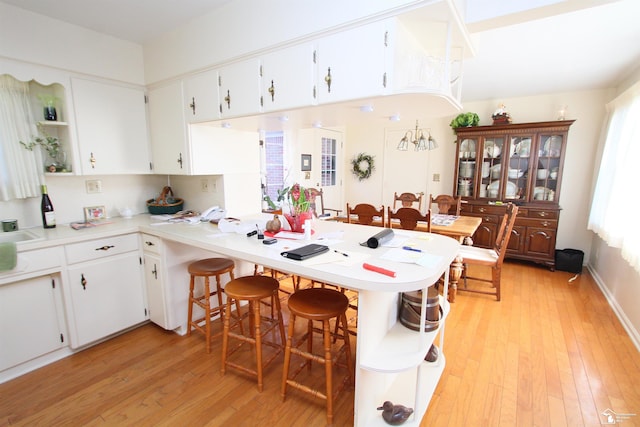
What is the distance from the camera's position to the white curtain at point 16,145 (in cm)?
207

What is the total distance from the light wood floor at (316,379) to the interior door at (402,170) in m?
3.06

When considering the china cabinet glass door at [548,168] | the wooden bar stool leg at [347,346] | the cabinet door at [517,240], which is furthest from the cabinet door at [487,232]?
the wooden bar stool leg at [347,346]

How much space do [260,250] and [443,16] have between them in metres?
1.53

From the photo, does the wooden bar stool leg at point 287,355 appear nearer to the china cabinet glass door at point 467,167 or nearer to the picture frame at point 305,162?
the picture frame at point 305,162

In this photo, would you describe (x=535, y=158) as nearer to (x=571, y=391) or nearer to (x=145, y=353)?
(x=571, y=391)

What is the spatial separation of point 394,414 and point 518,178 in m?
4.04

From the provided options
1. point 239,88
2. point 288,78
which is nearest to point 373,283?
point 288,78

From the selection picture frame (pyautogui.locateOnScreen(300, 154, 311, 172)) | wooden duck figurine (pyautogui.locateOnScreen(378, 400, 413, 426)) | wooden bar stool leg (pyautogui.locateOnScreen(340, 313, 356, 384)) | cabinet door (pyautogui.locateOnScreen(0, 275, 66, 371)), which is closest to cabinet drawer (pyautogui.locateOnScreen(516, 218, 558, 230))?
picture frame (pyautogui.locateOnScreen(300, 154, 311, 172))

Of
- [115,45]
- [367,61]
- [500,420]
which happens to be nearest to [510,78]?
[367,61]

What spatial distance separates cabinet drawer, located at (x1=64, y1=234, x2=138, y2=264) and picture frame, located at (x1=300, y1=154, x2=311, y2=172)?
9.13 ft

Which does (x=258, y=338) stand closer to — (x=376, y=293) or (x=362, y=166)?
(x=376, y=293)

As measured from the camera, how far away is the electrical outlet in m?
2.56

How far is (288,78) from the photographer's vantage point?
179 centimetres

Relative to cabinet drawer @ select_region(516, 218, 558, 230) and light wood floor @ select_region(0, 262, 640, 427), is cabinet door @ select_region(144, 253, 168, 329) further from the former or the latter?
cabinet drawer @ select_region(516, 218, 558, 230)
